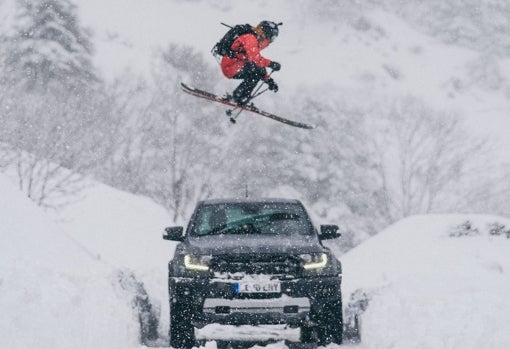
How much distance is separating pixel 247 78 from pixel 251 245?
4659 mm

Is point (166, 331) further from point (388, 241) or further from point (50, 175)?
point (50, 175)

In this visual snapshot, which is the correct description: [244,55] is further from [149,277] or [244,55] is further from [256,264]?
[256,264]

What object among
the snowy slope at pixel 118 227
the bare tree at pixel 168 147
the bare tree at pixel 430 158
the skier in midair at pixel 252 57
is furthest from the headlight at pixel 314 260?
the bare tree at pixel 430 158

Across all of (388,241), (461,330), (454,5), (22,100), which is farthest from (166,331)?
(454,5)

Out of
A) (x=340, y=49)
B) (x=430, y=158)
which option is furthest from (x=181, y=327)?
(x=340, y=49)

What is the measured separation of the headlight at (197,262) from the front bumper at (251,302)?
122 millimetres

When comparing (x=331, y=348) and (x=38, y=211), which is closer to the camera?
(x=331, y=348)

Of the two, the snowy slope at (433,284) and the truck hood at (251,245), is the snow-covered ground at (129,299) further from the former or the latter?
the truck hood at (251,245)

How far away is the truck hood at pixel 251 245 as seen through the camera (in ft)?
20.2

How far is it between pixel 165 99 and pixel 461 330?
102ft

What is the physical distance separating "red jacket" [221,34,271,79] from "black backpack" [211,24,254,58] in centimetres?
6

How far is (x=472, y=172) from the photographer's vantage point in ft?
115

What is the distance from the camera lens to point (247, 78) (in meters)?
10.4

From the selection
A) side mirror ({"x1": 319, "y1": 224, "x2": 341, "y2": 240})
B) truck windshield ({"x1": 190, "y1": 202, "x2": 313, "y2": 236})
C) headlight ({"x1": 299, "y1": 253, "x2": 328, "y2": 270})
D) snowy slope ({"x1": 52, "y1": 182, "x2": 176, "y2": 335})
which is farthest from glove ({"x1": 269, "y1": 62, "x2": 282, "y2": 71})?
snowy slope ({"x1": 52, "y1": 182, "x2": 176, "y2": 335})
